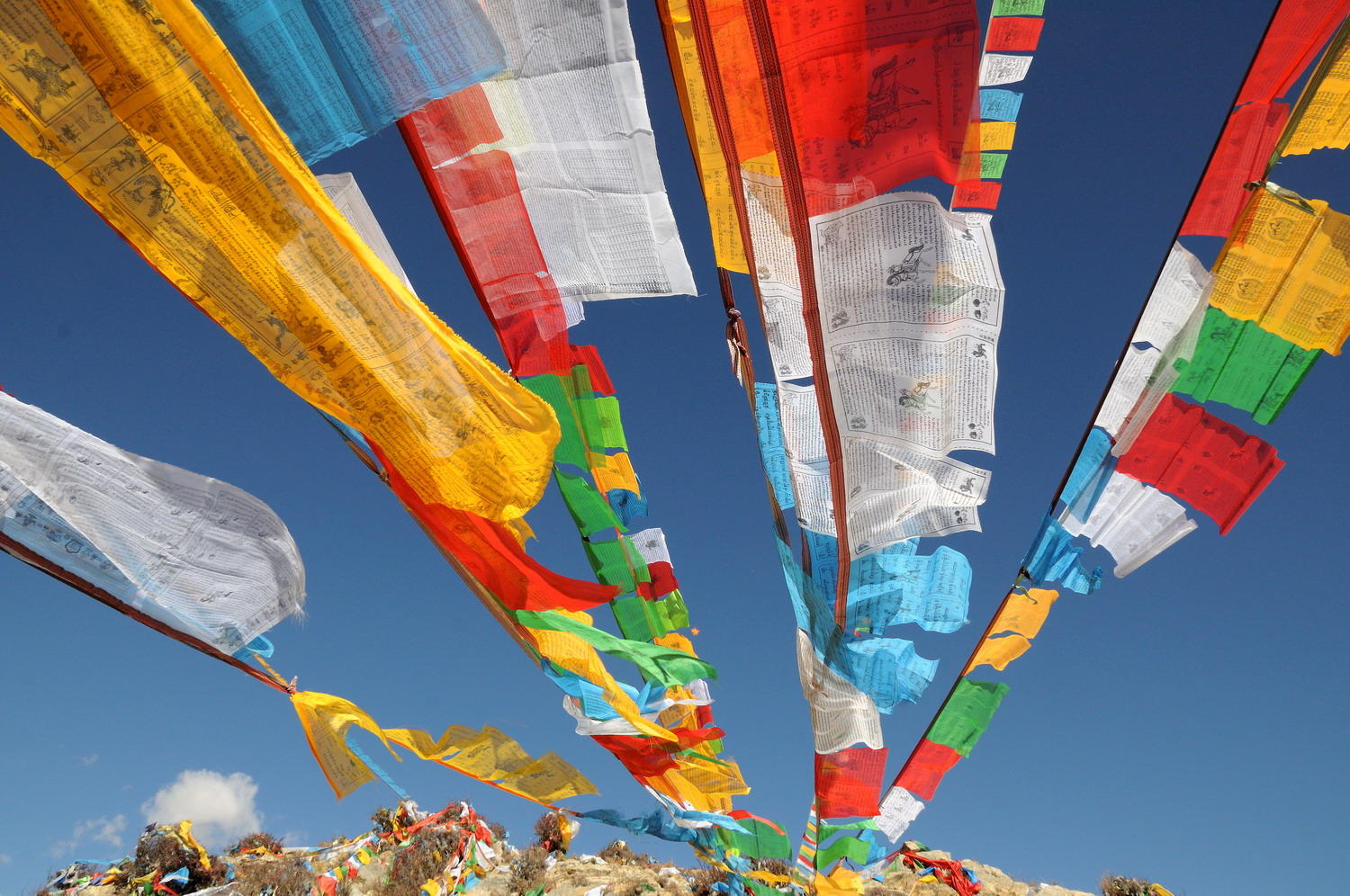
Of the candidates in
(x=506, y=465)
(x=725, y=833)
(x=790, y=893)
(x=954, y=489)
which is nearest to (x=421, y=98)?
(x=506, y=465)

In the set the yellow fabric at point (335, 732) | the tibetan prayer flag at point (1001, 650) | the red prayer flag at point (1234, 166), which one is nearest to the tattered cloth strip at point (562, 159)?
the yellow fabric at point (335, 732)

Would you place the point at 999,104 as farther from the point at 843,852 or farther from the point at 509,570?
the point at 843,852

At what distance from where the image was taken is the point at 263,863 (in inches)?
386

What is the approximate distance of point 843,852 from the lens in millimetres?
6312

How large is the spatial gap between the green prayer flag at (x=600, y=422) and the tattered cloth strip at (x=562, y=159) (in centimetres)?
114

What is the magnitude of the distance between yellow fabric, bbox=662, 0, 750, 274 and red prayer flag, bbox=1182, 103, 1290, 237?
214cm

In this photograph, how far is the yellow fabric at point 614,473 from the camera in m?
5.11

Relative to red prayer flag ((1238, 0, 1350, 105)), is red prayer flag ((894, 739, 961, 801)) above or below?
below

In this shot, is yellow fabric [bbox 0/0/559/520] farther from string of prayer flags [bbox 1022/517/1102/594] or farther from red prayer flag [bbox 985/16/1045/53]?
string of prayer flags [bbox 1022/517/1102/594]

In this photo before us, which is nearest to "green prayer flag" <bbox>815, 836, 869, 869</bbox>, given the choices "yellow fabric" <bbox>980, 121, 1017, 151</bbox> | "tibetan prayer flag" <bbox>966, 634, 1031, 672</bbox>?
"tibetan prayer flag" <bbox>966, 634, 1031, 672</bbox>

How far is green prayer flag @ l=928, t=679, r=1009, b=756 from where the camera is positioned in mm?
5617

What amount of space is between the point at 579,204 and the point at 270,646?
2263mm

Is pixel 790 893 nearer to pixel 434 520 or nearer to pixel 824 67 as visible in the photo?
pixel 434 520

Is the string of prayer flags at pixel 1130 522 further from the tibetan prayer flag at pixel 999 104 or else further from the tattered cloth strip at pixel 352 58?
the tattered cloth strip at pixel 352 58
